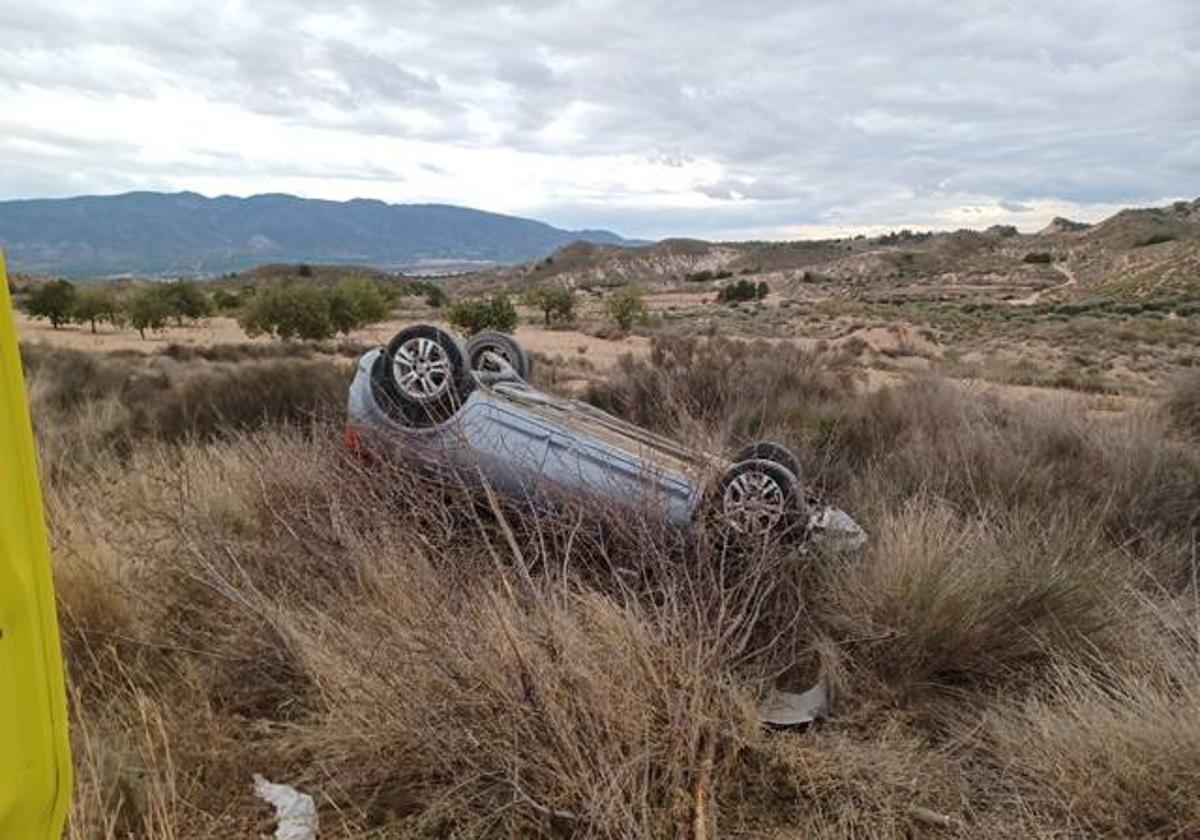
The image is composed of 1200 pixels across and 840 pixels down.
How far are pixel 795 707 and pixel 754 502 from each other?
110 cm

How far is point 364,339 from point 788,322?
73.2ft

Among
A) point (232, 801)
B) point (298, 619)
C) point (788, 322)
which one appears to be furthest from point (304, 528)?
point (788, 322)

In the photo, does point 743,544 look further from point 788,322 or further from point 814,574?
point 788,322

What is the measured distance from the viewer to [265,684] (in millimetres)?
4508

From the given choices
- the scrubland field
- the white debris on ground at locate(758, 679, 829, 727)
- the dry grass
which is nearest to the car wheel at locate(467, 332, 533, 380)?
the scrubland field

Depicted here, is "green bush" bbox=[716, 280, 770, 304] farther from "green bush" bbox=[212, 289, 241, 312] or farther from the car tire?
the car tire

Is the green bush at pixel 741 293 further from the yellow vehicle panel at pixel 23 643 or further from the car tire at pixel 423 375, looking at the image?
the yellow vehicle panel at pixel 23 643

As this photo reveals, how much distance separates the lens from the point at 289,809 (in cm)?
352

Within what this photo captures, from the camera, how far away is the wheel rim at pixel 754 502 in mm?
4844

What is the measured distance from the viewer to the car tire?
6.25 m

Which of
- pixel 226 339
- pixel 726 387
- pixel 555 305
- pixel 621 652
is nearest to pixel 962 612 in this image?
pixel 621 652

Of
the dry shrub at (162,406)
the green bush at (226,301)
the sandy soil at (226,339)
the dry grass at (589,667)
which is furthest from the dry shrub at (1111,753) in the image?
the green bush at (226,301)

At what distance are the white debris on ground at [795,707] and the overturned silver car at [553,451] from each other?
785 mm

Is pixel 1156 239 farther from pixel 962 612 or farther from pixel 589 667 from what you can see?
pixel 589 667
